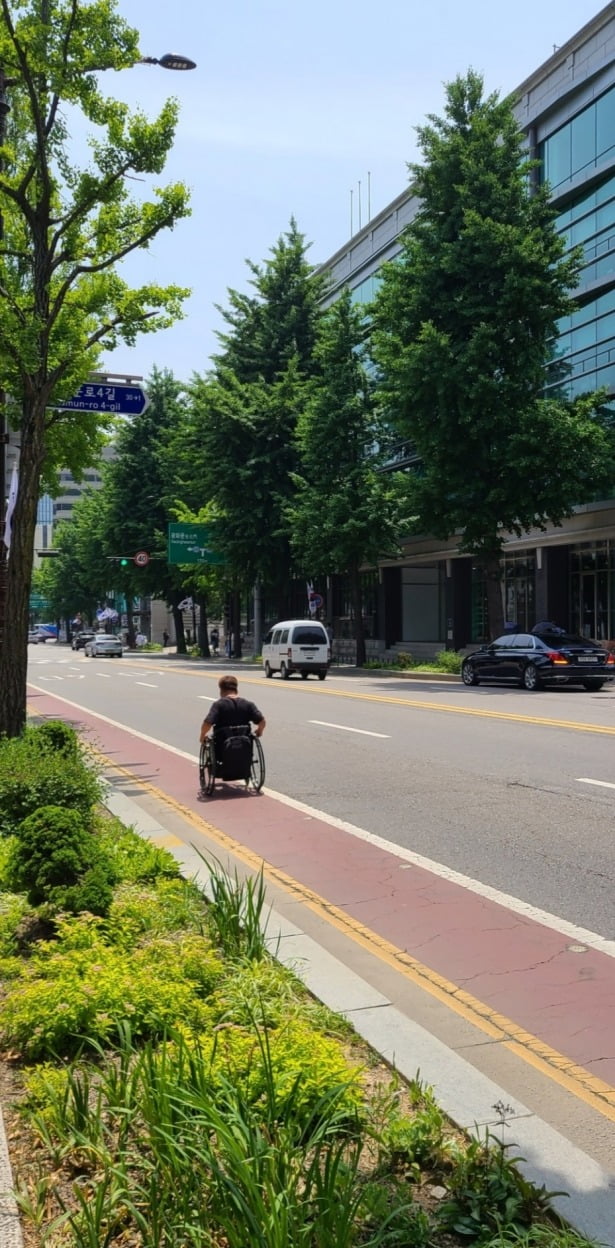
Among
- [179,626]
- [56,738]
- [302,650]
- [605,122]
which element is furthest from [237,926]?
[179,626]

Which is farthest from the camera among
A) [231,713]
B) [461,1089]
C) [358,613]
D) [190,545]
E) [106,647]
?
[106,647]

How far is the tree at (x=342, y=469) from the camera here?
40.4 metres

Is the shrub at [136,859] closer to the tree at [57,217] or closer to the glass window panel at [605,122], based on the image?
the tree at [57,217]

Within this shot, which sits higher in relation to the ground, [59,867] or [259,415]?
[259,415]

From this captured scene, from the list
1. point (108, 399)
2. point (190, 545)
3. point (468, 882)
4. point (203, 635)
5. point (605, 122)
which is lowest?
point (468, 882)

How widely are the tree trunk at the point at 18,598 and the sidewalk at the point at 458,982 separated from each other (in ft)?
8.61

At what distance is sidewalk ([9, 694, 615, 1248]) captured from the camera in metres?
3.53

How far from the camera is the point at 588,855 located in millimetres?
7859

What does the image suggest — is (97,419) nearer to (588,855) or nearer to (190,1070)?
(588,855)

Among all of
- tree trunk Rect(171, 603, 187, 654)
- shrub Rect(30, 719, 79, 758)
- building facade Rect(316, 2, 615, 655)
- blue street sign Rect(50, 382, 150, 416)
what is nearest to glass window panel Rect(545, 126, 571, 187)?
building facade Rect(316, 2, 615, 655)

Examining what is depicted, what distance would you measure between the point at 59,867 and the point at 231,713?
5190 mm

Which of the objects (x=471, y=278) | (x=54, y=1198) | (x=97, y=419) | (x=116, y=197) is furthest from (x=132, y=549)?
(x=54, y=1198)

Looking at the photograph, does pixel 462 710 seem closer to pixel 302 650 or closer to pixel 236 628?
pixel 302 650

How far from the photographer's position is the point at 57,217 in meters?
13.1
